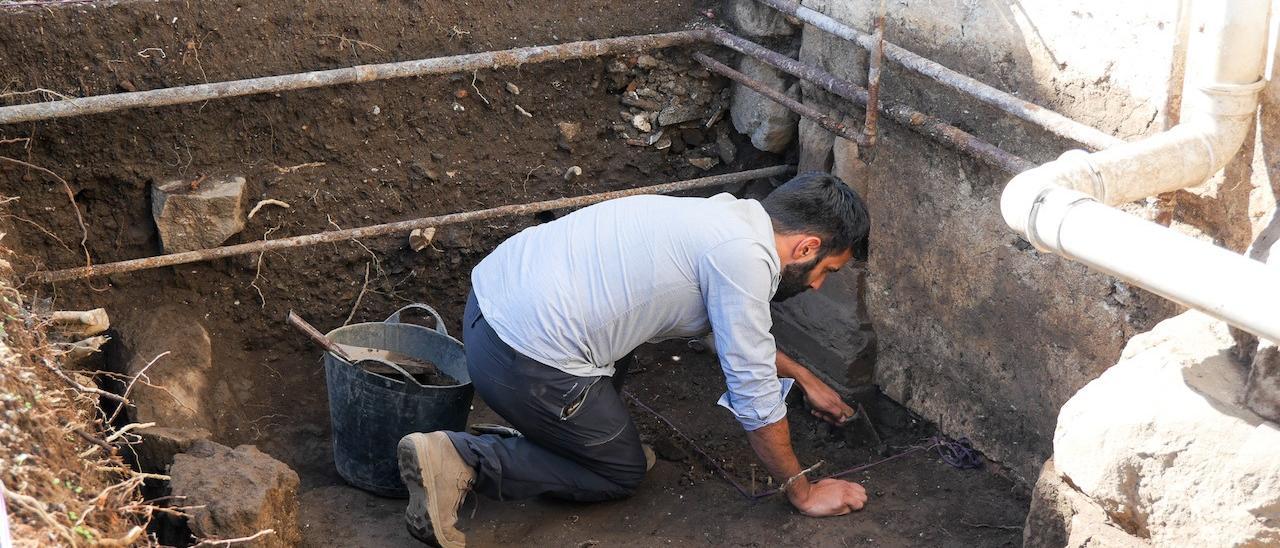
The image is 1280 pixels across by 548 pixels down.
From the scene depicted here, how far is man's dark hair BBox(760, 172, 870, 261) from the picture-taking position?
320 centimetres

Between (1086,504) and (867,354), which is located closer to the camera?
(1086,504)

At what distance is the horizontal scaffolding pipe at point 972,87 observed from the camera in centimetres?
309

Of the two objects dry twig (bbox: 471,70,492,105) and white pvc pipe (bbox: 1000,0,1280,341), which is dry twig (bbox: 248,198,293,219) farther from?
white pvc pipe (bbox: 1000,0,1280,341)

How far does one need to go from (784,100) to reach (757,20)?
51 centimetres

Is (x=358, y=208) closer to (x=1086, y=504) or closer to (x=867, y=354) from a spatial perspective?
(x=867, y=354)

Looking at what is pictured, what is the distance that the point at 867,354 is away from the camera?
4344 mm

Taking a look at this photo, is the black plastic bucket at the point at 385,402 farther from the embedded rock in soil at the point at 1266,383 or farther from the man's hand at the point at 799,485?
the embedded rock in soil at the point at 1266,383

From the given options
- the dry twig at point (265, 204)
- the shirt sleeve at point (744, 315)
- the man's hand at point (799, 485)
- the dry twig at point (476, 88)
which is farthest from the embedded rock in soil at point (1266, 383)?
the dry twig at point (265, 204)

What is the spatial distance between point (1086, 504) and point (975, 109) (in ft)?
4.42

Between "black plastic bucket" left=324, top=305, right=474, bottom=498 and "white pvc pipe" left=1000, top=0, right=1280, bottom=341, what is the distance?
79.2 inches

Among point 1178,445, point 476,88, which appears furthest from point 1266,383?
point 476,88

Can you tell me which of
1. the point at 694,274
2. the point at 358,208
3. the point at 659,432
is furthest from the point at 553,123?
the point at 694,274

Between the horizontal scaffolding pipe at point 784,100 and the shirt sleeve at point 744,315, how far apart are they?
3.23 ft

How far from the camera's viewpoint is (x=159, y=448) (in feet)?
11.2
